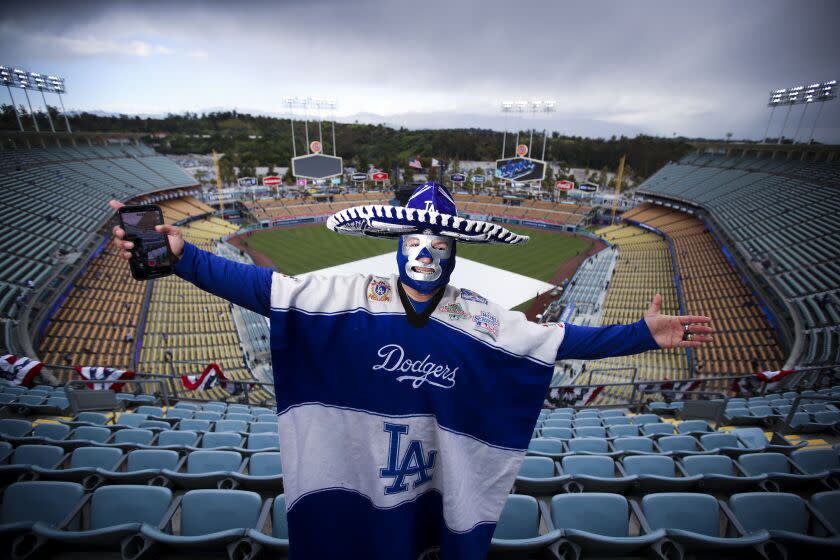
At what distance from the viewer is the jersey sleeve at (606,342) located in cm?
218

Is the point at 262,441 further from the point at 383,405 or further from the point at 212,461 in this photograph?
the point at 383,405

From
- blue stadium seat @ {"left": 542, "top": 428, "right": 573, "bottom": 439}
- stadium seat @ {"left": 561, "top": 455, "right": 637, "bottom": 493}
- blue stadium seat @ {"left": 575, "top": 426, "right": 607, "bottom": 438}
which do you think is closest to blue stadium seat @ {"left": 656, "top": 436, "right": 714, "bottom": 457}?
blue stadium seat @ {"left": 575, "top": 426, "right": 607, "bottom": 438}

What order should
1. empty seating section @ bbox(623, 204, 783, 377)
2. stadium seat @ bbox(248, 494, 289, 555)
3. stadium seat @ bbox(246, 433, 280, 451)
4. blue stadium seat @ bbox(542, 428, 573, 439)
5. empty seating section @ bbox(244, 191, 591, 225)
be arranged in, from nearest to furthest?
stadium seat @ bbox(248, 494, 289, 555), stadium seat @ bbox(246, 433, 280, 451), blue stadium seat @ bbox(542, 428, 573, 439), empty seating section @ bbox(623, 204, 783, 377), empty seating section @ bbox(244, 191, 591, 225)

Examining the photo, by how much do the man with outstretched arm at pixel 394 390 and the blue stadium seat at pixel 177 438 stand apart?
3471mm

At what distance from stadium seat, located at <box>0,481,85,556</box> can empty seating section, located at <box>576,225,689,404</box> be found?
11.8 metres

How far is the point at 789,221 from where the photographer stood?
2309 centimetres

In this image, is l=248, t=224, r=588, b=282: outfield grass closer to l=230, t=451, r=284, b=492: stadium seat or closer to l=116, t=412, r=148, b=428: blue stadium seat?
l=116, t=412, r=148, b=428: blue stadium seat

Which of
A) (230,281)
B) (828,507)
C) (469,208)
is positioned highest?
(230,281)

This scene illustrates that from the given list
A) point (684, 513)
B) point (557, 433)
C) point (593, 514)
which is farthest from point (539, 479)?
point (557, 433)

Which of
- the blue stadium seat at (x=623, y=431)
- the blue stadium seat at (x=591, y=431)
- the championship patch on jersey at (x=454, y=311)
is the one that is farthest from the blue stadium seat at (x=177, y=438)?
the blue stadium seat at (x=623, y=431)

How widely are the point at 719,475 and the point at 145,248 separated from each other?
4.77m

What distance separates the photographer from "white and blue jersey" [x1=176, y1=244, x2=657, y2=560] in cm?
202

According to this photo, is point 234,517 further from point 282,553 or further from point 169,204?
point 169,204

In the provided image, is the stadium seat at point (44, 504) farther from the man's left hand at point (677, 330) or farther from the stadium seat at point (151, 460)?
the man's left hand at point (677, 330)
